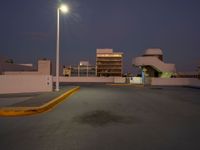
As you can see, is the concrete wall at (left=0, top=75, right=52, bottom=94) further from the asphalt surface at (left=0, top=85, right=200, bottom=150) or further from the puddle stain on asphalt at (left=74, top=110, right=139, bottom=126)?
the puddle stain on asphalt at (left=74, top=110, right=139, bottom=126)

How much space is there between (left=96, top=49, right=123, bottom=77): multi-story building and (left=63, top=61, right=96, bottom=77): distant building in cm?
A: 889

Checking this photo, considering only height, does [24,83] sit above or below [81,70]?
below

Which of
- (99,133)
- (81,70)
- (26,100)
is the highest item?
(81,70)

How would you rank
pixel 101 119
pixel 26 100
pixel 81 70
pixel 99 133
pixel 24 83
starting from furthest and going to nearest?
pixel 81 70 < pixel 24 83 < pixel 26 100 < pixel 101 119 < pixel 99 133

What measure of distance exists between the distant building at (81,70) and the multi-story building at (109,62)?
8887mm

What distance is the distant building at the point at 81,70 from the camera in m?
104

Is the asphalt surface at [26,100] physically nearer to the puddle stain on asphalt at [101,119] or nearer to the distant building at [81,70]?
the puddle stain on asphalt at [101,119]

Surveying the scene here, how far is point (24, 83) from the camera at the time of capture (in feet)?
52.6

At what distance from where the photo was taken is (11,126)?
5793 mm

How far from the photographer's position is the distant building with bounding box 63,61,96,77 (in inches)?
4075

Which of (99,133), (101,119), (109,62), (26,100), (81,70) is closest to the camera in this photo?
(99,133)

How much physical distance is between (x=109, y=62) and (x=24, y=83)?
79759 millimetres

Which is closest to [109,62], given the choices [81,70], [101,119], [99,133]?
[81,70]

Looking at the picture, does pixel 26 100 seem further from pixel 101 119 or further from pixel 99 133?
pixel 99 133
